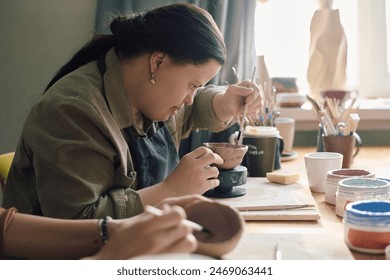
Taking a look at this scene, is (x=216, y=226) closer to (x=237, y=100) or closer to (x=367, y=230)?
(x=367, y=230)

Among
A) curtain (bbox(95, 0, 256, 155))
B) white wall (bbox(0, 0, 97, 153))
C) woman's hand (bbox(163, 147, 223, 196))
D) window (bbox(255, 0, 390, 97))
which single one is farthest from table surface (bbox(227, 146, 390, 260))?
white wall (bbox(0, 0, 97, 153))

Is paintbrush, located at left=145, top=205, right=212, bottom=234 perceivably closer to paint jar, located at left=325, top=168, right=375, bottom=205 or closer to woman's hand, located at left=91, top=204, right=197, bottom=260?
woman's hand, located at left=91, top=204, right=197, bottom=260

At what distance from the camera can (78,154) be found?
1001mm

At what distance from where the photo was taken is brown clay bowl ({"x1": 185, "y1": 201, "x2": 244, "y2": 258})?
28.4 inches

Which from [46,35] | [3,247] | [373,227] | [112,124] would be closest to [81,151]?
[112,124]

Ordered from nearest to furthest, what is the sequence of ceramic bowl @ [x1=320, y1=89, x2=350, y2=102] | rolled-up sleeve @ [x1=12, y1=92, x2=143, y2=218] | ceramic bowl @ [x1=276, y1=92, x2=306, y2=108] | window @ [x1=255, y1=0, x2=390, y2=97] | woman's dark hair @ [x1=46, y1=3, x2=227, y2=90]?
rolled-up sleeve @ [x1=12, y1=92, x2=143, y2=218], woman's dark hair @ [x1=46, y1=3, x2=227, y2=90], ceramic bowl @ [x1=320, y1=89, x2=350, y2=102], ceramic bowl @ [x1=276, y1=92, x2=306, y2=108], window @ [x1=255, y1=0, x2=390, y2=97]

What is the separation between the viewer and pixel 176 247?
633mm

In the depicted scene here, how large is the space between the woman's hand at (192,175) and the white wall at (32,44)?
1.08 meters

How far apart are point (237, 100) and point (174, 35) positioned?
0.39 m

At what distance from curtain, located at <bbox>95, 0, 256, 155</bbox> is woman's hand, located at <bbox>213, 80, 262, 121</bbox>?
1.18 ft

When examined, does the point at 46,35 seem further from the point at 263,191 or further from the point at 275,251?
the point at 275,251

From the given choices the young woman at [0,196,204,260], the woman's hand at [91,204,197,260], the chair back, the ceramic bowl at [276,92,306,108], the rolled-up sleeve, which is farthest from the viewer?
the ceramic bowl at [276,92,306,108]

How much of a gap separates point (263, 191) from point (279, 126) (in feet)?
1.69

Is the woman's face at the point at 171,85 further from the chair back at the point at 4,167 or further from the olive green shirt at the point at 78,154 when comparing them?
the chair back at the point at 4,167
